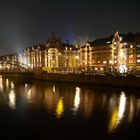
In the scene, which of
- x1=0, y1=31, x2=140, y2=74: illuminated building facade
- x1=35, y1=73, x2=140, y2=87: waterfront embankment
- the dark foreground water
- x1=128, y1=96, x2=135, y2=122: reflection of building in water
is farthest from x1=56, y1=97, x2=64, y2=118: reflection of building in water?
x1=0, y1=31, x2=140, y2=74: illuminated building facade

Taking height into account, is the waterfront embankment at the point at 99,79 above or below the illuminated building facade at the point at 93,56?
below

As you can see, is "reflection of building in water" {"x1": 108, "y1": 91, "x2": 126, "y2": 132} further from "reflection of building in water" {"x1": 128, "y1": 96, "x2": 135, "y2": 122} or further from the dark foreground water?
"reflection of building in water" {"x1": 128, "y1": 96, "x2": 135, "y2": 122}

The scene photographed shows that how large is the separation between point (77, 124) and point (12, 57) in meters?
137

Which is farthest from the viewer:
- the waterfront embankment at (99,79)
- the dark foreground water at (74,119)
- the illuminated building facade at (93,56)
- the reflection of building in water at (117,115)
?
the illuminated building facade at (93,56)

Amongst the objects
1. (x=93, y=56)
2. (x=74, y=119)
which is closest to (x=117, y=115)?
(x=74, y=119)

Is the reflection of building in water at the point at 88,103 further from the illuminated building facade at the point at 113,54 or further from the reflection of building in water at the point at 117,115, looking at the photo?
the illuminated building facade at the point at 113,54

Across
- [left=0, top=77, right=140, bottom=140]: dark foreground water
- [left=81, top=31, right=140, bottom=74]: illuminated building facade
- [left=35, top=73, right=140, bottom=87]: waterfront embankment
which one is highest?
[left=81, top=31, right=140, bottom=74]: illuminated building facade

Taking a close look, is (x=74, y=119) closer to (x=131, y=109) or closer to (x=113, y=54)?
(x=131, y=109)

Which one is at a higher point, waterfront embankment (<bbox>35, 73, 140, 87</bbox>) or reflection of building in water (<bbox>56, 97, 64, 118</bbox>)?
waterfront embankment (<bbox>35, 73, 140, 87</bbox>)

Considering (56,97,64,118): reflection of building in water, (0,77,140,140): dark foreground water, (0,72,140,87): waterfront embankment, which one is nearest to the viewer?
A: (0,77,140,140): dark foreground water

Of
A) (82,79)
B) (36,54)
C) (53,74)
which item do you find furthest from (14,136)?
(36,54)

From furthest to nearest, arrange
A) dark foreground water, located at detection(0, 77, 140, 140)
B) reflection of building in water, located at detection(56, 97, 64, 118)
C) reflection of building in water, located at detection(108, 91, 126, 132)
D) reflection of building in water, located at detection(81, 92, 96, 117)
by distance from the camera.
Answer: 1. reflection of building in water, located at detection(81, 92, 96, 117)
2. reflection of building in water, located at detection(56, 97, 64, 118)
3. reflection of building in water, located at detection(108, 91, 126, 132)
4. dark foreground water, located at detection(0, 77, 140, 140)

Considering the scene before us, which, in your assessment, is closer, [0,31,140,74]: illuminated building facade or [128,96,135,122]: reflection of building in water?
[128,96,135,122]: reflection of building in water

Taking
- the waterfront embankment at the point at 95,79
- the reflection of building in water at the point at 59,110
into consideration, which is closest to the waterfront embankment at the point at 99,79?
the waterfront embankment at the point at 95,79
